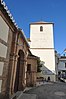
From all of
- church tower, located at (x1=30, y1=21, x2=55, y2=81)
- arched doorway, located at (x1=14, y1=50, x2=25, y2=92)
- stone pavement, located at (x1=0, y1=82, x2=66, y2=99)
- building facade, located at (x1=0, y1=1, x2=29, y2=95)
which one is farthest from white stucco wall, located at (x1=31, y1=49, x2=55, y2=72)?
building facade, located at (x1=0, y1=1, x2=29, y2=95)

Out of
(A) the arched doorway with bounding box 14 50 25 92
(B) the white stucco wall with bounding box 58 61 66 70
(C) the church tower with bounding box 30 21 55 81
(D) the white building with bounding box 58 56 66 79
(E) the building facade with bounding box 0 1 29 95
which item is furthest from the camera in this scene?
(B) the white stucco wall with bounding box 58 61 66 70

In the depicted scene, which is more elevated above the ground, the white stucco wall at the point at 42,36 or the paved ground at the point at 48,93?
the white stucco wall at the point at 42,36

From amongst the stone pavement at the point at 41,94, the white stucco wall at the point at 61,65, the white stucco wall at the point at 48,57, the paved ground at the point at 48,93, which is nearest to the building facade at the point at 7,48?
the stone pavement at the point at 41,94

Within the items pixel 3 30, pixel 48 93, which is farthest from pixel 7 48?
pixel 48 93

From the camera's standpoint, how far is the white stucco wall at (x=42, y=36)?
25156mm

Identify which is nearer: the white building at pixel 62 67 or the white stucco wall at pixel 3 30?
the white stucco wall at pixel 3 30

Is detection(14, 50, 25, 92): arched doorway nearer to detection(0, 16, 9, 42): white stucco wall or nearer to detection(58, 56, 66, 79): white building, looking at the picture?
detection(0, 16, 9, 42): white stucco wall

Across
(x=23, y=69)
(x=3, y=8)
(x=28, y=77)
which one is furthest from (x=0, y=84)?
(x=28, y=77)

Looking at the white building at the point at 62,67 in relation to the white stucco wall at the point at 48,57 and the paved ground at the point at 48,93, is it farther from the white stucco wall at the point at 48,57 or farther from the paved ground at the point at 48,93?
the paved ground at the point at 48,93

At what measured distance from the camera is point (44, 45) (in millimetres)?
25109

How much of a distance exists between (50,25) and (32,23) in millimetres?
3997

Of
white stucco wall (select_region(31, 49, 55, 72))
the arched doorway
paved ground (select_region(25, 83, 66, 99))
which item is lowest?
paved ground (select_region(25, 83, 66, 99))

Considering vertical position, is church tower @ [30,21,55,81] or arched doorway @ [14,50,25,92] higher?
church tower @ [30,21,55,81]

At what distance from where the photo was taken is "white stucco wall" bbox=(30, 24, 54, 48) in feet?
82.5
